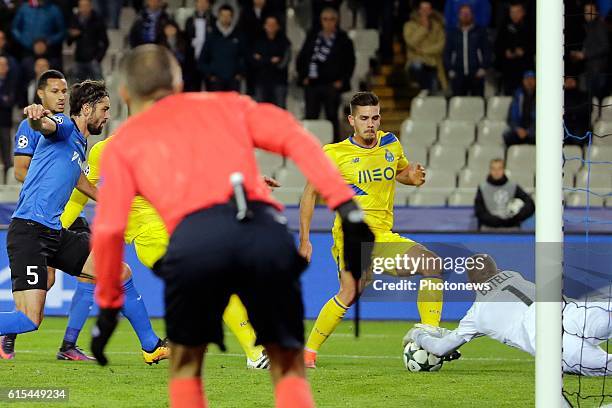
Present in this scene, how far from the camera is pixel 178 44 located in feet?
57.1

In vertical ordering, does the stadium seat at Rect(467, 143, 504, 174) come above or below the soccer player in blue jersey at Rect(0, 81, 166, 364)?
below

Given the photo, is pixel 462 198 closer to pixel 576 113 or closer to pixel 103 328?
pixel 576 113

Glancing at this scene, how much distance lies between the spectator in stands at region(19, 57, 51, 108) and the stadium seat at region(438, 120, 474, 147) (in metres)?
5.60

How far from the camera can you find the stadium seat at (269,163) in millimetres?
16977

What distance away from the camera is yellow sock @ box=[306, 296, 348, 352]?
30.0ft

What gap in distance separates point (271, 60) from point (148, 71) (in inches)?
490

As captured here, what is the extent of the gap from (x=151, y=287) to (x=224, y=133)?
9.10 meters

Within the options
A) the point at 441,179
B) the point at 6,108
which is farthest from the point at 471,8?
the point at 6,108

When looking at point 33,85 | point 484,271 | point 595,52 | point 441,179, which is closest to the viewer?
point 484,271

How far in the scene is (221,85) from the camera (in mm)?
17234

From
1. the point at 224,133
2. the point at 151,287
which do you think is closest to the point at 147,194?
the point at 224,133

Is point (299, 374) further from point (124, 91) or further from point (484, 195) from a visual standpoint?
point (484, 195)

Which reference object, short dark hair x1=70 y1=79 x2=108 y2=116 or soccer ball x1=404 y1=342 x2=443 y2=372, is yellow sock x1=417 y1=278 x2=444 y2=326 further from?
short dark hair x1=70 y1=79 x2=108 y2=116

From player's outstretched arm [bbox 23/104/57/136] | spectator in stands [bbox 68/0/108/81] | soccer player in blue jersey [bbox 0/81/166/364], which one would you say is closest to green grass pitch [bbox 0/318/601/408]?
soccer player in blue jersey [bbox 0/81/166/364]
